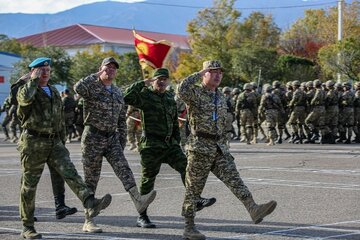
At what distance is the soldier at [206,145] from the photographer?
27.9 ft

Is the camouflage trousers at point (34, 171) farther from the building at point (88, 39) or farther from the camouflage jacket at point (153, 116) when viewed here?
the building at point (88, 39)

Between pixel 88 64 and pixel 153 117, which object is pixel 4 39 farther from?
pixel 153 117

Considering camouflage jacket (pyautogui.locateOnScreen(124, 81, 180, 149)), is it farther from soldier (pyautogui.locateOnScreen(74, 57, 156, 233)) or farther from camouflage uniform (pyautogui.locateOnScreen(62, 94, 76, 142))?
camouflage uniform (pyautogui.locateOnScreen(62, 94, 76, 142))

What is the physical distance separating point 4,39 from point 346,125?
182 ft

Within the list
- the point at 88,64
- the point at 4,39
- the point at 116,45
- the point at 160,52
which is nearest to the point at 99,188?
the point at 160,52

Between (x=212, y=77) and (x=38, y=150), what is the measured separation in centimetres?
216

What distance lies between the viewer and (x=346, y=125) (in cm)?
2578

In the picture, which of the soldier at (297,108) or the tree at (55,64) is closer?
Result: the soldier at (297,108)

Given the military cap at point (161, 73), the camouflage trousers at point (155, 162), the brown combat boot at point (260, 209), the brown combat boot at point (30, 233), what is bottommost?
the brown combat boot at point (30, 233)

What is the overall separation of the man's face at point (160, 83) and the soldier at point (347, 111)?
16710mm

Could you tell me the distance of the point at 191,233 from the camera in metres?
8.42

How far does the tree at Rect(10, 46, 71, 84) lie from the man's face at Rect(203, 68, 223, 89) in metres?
40.5

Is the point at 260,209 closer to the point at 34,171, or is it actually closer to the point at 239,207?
the point at 239,207

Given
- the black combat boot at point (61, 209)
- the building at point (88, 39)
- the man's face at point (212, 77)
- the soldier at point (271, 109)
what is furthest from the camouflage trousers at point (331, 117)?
the building at point (88, 39)
